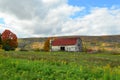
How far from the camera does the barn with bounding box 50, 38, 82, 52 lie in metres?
96.1

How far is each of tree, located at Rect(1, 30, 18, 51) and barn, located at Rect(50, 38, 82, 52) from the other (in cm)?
1873

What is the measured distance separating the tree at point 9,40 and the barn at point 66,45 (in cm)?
1873

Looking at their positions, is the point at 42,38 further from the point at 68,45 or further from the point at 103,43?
the point at 68,45

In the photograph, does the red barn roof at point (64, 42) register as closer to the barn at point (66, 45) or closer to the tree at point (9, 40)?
the barn at point (66, 45)

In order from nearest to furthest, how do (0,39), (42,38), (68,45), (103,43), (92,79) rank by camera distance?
(92,79), (0,39), (68,45), (103,43), (42,38)

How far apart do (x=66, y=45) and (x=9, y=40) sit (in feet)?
72.4

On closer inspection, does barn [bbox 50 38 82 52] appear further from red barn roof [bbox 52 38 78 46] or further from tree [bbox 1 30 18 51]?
tree [bbox 1 30 18 51]

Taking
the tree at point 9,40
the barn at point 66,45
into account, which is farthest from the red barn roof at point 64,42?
the tree at point 9,40

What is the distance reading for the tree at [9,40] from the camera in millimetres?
78375

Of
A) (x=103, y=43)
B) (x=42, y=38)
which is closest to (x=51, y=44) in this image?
(x=103, y=43)

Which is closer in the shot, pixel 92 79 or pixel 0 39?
pixel 92 79

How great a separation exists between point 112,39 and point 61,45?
86.0 metres

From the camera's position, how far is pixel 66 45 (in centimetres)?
9638

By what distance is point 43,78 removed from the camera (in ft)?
49.4
